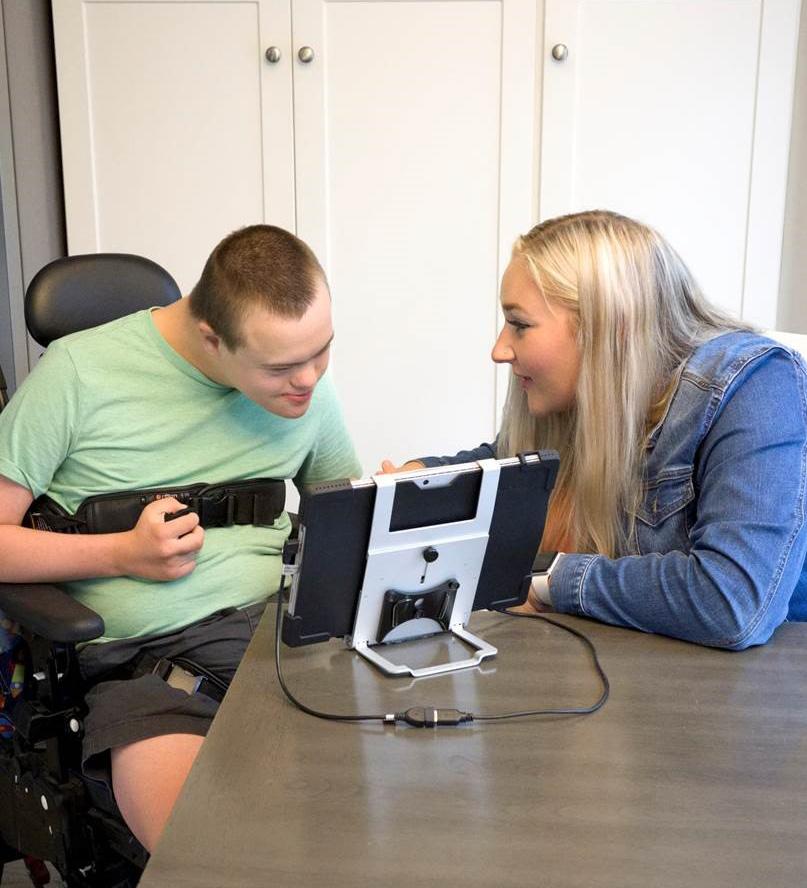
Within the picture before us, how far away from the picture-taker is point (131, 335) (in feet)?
4.76

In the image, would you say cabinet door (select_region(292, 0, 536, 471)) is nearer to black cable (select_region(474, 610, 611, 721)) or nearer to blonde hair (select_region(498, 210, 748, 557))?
blonde hair (select_region(498, 210, 748, 557))

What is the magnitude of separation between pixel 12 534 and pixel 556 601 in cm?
67

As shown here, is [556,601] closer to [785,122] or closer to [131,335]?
[131,335]

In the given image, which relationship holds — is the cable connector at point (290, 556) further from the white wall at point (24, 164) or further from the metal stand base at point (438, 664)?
the white wall at point (24, 164)

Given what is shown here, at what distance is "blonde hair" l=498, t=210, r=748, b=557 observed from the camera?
50.1 inches

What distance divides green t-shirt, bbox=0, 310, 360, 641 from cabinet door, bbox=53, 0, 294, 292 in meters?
1.26

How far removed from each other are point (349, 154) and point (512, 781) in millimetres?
2090

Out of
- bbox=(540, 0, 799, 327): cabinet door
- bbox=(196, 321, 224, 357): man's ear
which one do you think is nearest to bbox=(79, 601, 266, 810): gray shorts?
bbox=(196, 321, 224, 357): man's ear

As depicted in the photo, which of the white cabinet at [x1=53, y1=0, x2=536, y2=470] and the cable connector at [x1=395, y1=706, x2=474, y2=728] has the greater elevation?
the white cabinet at [x1=53, y1=0, x2=536, y2=470]

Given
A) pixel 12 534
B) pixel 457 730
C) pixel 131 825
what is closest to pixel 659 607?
pixel 457 730

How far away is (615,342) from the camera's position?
1286 millimetres

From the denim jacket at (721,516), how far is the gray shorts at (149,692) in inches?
17.1

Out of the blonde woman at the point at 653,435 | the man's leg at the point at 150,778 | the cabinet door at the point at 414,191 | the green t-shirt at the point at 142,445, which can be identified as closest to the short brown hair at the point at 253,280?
the green t-shirt at the point at 142,445

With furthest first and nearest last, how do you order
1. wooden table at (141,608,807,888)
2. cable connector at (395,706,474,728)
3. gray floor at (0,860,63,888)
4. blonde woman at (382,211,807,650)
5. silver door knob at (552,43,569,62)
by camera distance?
silver door knob at (552,43,569,62) → gray floor at (0,860,63,888) → blonde woman at (382,211,807,650) → cable connector at (395,706,474,728) → wooden table at (141,608,807,888)
